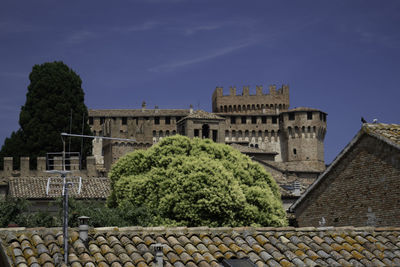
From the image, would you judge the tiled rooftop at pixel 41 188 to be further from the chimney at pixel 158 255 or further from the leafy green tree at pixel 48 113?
the chimney at pixel 158 255

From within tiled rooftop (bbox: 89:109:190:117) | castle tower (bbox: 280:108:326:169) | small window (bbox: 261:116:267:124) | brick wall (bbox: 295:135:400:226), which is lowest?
brick wall (bbox: 295:135:400:226)

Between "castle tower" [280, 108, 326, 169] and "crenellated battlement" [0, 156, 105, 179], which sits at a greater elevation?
"castle tower" [280, 108, 326, 169]

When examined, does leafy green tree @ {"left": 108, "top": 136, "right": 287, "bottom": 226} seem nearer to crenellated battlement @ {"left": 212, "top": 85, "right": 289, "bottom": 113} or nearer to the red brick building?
the red brick building

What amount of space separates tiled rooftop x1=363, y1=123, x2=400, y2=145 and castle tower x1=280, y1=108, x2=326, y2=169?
89.9m

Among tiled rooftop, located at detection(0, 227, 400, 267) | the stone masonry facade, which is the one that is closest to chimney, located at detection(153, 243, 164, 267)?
tiled rooftop, located at detection(0, 227, 400, 267)

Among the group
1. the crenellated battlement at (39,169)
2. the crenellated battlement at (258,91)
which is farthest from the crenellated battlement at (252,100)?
the crenellated battlement at (39,169)

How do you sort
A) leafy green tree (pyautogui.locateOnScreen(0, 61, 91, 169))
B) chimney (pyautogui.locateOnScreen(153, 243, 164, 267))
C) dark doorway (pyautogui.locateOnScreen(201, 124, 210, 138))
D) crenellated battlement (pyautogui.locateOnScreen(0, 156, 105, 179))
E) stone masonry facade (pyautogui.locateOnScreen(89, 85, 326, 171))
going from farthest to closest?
stone masonry facade (pyautogui.locateOnScreen(89, 85, 326, 171)) < dark doorway (pyautogui.locateOnScreen(201, 124, 210, 138)) < leafy green tree (pyautogui.locateOnScreen(0, 61, 91, 169)) < crenellated battlement (pyautogui.locateOnScreen(0, 156, 105, 179)) < chimney (pyautogui.locateOnScreen(153, 243, 164, 267))

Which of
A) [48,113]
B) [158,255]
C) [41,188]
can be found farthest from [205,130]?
[158,255]

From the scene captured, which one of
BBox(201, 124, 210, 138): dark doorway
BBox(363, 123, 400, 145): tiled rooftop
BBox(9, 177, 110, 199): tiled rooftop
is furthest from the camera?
BBox(201, 124, 210, 138): dark doorway

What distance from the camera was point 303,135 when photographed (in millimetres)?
109188

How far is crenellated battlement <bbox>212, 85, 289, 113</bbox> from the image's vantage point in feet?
401

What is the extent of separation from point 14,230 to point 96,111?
98.5 meters

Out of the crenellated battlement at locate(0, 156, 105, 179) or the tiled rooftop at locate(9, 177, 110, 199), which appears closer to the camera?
the tiled rooftop at locate(9, 177, 110, 199)

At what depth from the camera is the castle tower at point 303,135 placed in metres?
109
